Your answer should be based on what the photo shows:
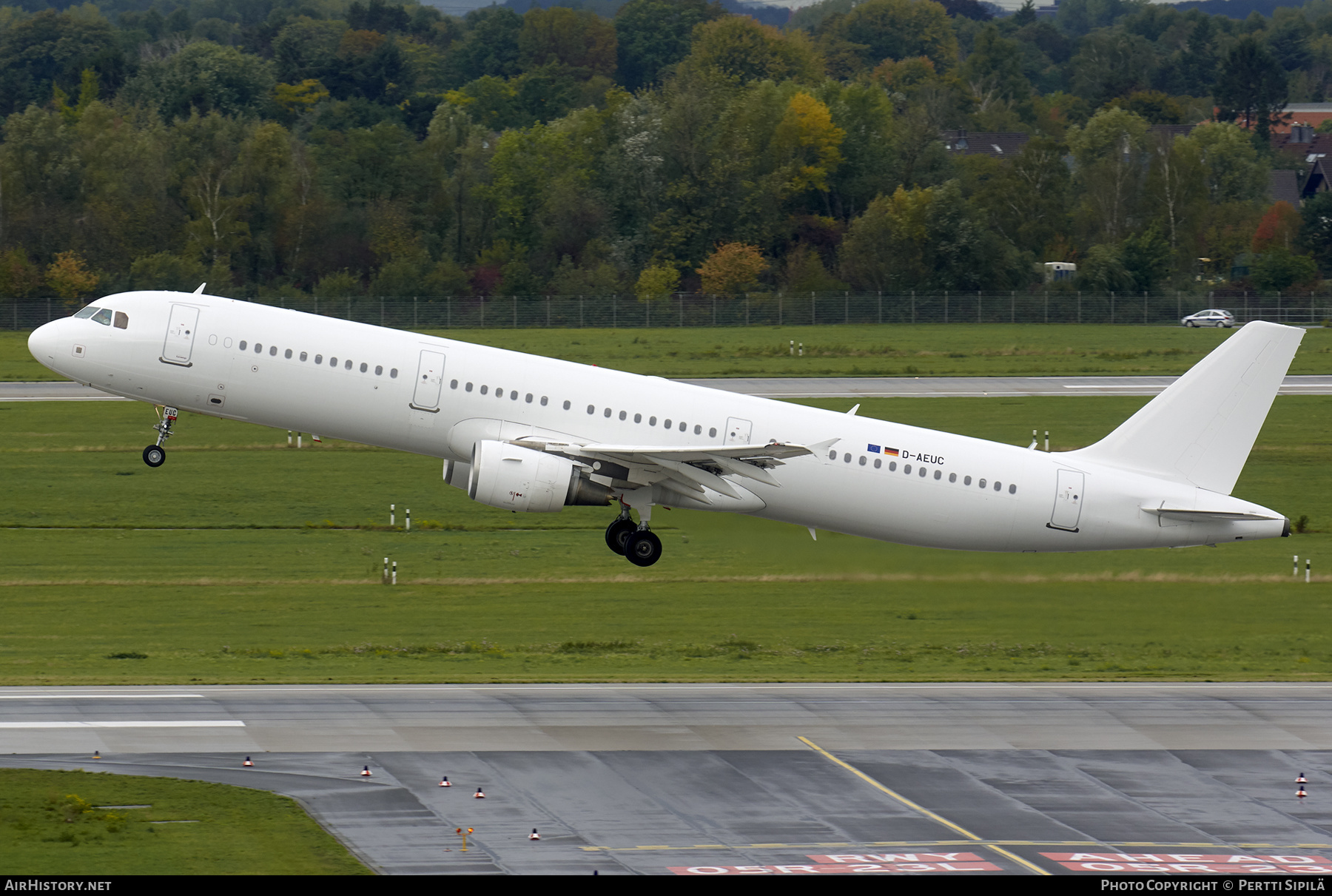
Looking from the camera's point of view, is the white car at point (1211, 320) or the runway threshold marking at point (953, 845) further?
the white car at point (1211, 320)

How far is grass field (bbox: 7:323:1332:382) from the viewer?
11038 centimetres

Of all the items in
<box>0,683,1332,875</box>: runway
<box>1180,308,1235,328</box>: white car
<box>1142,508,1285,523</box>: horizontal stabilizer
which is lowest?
<box>0,683,1332,875</box>: runway

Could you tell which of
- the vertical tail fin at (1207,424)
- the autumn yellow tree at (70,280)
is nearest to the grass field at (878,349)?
the autumn yellow tree at (70,280)

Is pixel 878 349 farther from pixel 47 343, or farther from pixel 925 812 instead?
pixel 925 812

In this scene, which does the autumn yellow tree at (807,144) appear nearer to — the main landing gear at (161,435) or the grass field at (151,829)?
the main landing gear at (161,435)

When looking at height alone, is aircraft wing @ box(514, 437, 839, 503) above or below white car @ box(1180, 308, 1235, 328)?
below

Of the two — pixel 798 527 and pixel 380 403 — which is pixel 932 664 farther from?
pixel 380 403

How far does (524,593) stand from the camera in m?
64.7

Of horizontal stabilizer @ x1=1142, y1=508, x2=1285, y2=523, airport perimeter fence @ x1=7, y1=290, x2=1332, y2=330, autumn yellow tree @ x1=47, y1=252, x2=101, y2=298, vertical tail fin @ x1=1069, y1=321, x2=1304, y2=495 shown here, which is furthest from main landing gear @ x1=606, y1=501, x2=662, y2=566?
autumn yellow tree @ x1=47, y1=252, x2=101, y2=298

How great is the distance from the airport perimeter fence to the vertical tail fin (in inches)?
3159

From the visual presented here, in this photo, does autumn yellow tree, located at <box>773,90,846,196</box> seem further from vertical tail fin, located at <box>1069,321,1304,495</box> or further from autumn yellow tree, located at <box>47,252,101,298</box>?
vertical tail fin, located at <box>1069,321,1304,495</box>

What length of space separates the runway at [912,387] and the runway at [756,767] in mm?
47584

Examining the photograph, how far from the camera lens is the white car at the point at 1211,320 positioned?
137125 mm

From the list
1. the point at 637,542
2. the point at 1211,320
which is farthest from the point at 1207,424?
the point at 1211,320
